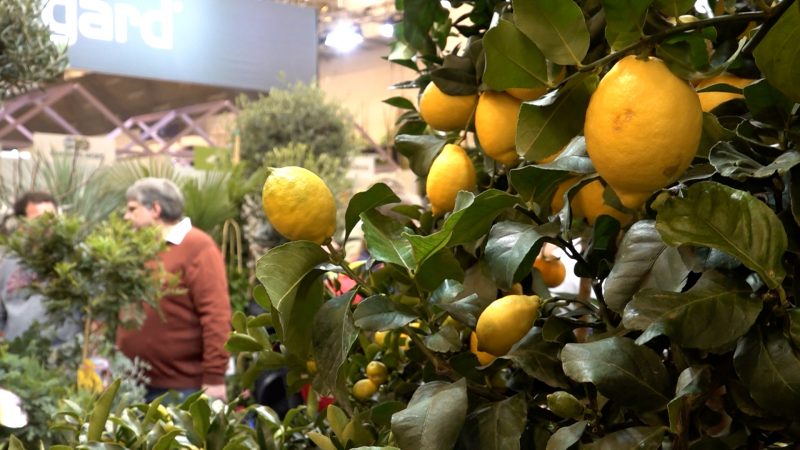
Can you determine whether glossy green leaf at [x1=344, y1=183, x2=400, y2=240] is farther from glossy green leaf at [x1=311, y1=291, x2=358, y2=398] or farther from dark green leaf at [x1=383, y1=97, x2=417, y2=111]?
dark green leaf at [x1=383, y1=97, x2=417, y2=111]

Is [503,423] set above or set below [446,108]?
below

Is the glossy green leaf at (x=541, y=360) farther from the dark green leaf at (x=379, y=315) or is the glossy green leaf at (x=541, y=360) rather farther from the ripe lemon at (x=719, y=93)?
the ripe lemon at (x=719, y=93)

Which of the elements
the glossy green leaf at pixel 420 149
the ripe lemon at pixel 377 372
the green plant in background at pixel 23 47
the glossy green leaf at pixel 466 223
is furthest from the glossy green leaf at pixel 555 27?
the green plant in background at pixel 23 47

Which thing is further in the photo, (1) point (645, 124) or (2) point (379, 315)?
(2) point (379, 315)

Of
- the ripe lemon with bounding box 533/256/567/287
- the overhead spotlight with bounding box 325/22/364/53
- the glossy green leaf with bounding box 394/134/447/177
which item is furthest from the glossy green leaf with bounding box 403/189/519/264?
the overhead spotlight with bounding box 325/22/364/53

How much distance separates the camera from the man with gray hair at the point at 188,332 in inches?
127

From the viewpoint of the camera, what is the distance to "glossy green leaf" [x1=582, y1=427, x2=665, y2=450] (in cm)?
52

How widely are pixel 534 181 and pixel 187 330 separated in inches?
112

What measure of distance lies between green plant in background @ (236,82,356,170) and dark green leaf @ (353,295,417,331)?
478cm

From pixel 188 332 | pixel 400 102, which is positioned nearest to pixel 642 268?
pixel 400 102

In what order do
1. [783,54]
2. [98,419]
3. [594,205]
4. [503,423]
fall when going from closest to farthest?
[783,54] < [503,423] < [594,205] < [98,419]

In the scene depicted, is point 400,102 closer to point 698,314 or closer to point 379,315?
point 379,315

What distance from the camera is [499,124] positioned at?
693 millimetres

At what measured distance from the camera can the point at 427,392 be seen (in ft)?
1.95
